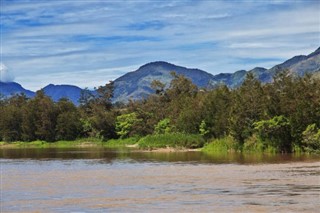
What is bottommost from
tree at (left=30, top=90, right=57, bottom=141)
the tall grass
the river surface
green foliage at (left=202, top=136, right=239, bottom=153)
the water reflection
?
the river surface

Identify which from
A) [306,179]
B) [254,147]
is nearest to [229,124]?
[254,147]

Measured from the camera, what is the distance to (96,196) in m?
25.5

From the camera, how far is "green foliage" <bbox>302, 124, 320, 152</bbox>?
164 ft

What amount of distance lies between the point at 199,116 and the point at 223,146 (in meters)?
10.4

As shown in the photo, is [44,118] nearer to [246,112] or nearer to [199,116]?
[199,116]

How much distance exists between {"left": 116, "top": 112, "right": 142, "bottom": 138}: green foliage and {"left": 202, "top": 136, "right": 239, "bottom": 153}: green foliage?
30001 millimetres

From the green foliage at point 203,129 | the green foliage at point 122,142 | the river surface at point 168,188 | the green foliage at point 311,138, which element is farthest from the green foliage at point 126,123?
the river surface at point 168,188

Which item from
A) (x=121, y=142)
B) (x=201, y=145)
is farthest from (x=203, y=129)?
(x=121, y=142)

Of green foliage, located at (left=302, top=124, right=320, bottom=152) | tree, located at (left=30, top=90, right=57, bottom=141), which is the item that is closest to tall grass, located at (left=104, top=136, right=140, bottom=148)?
tree, located at (left=30, top=90, right=57, bottom=141)

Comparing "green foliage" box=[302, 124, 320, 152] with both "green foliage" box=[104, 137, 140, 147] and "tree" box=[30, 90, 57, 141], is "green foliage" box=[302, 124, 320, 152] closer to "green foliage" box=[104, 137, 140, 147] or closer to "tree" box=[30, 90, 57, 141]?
"green foliage" box=[104, 137, 140, 147]

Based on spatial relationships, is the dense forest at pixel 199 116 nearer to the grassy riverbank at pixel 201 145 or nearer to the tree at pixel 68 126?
the tree at pixel 68 126

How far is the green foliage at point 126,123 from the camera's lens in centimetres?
9414

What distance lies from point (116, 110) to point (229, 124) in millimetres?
48400

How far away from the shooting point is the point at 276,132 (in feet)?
181
